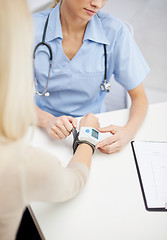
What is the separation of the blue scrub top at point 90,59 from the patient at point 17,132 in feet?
1.73

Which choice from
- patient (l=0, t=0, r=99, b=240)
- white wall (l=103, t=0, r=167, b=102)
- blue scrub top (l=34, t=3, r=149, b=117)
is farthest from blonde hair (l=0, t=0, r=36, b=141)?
white wall (l=103, t=0, r=167, b=102)

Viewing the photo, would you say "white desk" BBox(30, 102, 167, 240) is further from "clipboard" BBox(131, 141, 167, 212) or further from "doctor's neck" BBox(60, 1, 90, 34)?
"doctor's neck" BBox(60, 1, 90, 34)

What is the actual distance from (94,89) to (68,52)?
0.19 metres

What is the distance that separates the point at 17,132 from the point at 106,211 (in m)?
0.35

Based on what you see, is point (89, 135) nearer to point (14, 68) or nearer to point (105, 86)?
point (105, 86)

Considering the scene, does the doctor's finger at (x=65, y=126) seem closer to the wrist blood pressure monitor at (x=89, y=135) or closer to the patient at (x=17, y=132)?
the wrist blood pressure monitor at (x=89, y=135)

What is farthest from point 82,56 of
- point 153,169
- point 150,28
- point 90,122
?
point 150,28

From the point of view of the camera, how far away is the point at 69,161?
0.81 metres

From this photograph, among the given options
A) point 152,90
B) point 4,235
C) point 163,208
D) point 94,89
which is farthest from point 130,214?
point 152,90

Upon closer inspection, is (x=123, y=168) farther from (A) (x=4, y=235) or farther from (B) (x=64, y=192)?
(A) (x=4, y=235)

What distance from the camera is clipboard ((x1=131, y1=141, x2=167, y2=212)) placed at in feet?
2.44

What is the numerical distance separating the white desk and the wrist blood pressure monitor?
5 centimetres

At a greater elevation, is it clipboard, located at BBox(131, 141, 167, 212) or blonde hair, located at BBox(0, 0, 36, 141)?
blonde hair, located at BBox(0, 0, 36, 141)

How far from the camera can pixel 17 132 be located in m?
0.52
